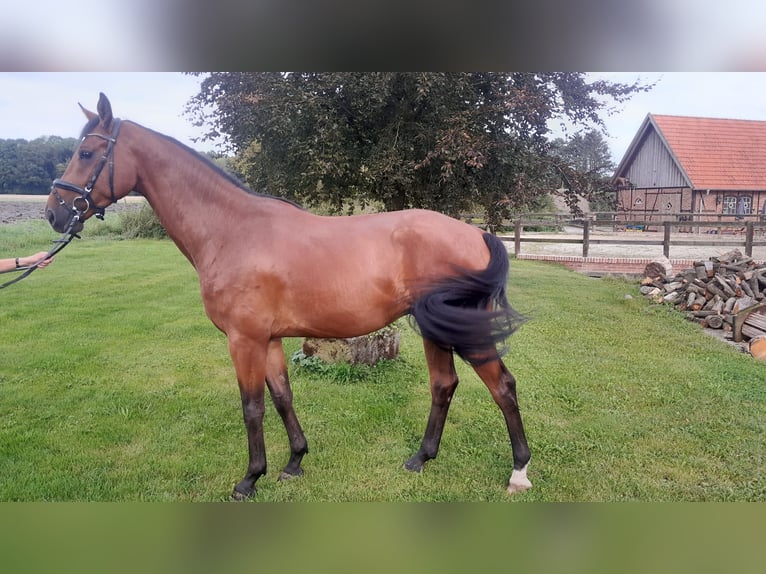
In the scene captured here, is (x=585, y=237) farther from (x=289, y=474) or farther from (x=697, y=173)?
(x=289, y=474)

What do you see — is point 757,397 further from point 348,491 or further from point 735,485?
point 348,491

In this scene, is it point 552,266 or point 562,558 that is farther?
point 552,266

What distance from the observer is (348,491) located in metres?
2.48

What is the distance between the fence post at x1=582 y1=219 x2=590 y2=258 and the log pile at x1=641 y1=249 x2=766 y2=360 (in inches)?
32.8

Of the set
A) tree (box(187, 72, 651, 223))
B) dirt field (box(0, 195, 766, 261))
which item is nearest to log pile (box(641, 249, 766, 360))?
dirt field (box(0, 195, 766, 261))

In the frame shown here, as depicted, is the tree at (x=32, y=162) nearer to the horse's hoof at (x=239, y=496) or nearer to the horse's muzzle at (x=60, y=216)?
the horse's muzzle at (x=60, y=216)

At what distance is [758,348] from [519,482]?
10.2ft

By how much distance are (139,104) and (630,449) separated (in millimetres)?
3971

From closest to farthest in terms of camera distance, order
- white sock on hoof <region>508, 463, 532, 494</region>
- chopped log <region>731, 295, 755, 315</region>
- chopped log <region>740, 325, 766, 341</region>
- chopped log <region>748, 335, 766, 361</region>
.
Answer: white sock on hoof <region>508, 463, 532, 494</region> → chopped log <region>748, 335, 766, 361</region> → chopped log <region>740, 325, 766, 341</region> → chopped log <region>731, 295, 755, 315</region>

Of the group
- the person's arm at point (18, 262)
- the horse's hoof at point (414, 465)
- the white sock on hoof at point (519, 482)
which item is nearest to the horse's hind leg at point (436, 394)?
the horse's hoof at point (414, 465)

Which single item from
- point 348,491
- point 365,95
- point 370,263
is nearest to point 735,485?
point 348,491

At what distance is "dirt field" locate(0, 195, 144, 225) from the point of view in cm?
355

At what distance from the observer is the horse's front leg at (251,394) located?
2.33 m

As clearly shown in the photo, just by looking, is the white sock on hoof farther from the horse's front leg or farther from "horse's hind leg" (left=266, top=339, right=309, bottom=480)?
the horse's front leg
